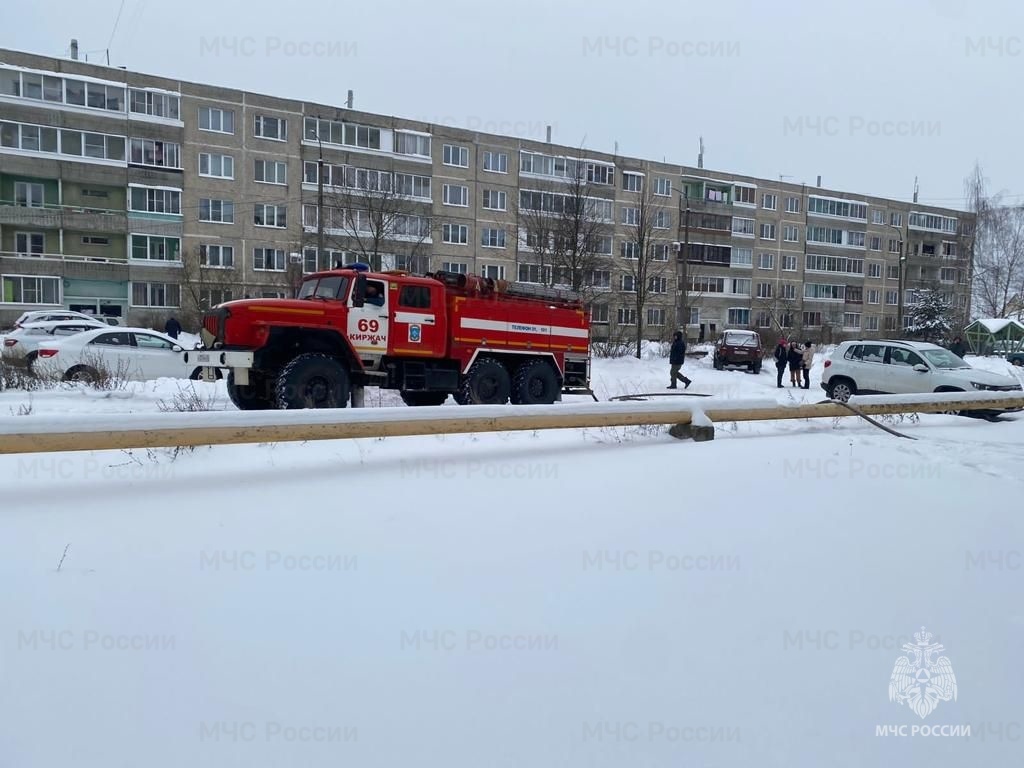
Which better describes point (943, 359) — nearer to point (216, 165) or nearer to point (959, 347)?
point (959, 347)

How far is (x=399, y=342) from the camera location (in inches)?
503

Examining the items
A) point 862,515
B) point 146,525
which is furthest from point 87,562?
point 862,515

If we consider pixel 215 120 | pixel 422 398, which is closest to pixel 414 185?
pixel 215 120

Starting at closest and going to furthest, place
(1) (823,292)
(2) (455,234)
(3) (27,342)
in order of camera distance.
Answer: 1. (3) (27,342)
2. (2) (455,234)
3. (1) (823,292)

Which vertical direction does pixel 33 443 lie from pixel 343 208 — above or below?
below

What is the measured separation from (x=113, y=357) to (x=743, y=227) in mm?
60564

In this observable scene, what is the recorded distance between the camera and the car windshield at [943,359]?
50.8ft

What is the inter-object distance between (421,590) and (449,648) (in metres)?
0.60

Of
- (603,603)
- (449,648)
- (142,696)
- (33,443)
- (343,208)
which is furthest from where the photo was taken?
(343,208)

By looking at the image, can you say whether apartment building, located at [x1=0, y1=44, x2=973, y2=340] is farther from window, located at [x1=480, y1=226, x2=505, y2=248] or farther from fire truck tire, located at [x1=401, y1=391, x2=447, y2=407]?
fire truck tire, located at [x1=401, y1=391, x2=447, y2=407]

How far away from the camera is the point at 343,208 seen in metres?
42.3

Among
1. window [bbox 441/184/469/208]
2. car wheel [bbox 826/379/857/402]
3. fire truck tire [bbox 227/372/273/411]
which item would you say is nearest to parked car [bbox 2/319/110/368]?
fire truck tire [bbox 227/372/273/411]

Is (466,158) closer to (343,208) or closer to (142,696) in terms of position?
(343,208)

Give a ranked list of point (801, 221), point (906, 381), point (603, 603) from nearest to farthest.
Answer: point (603, 603) < point (906, 381) < point (801, 221)
